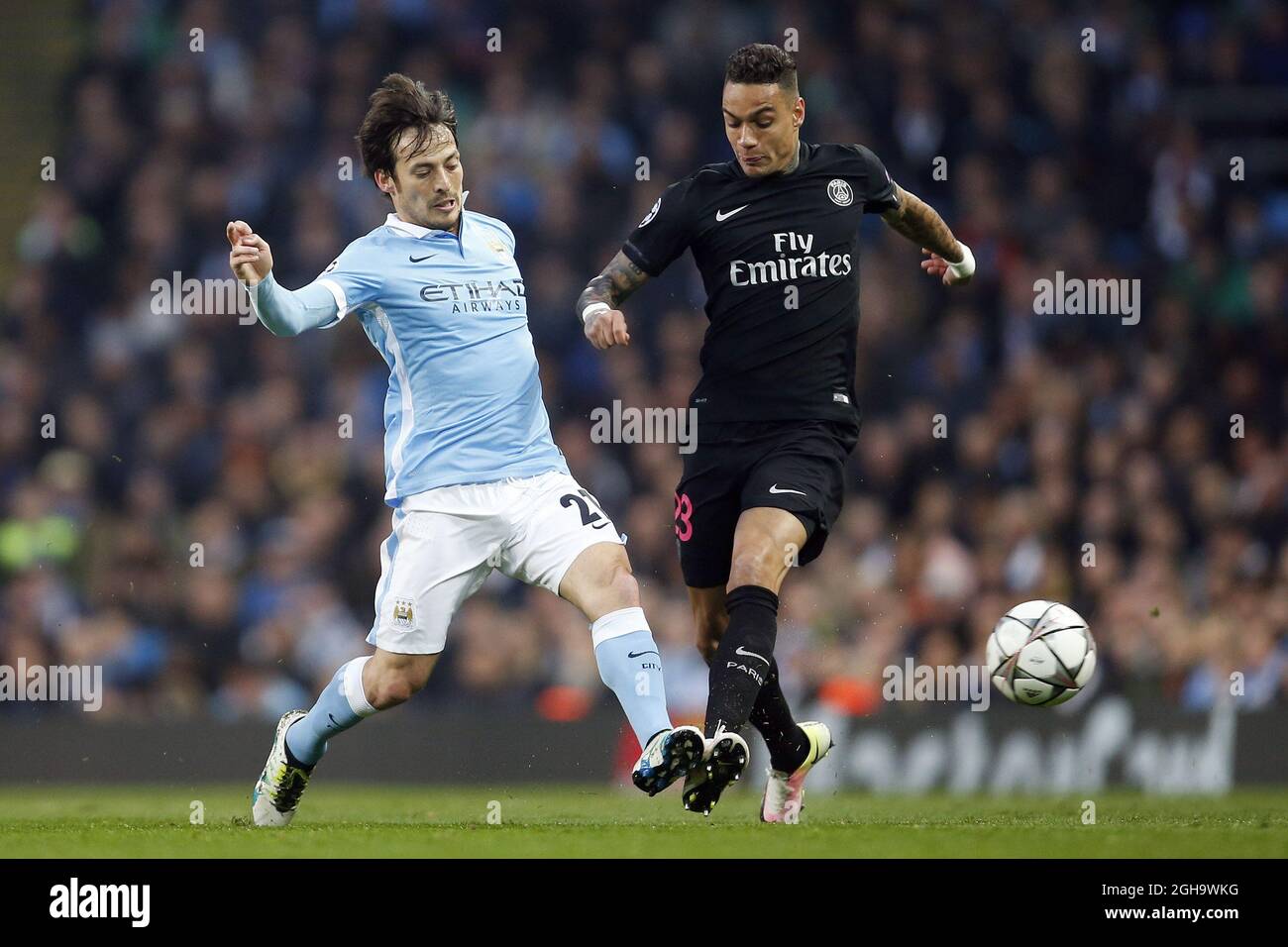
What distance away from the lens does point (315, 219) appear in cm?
1141

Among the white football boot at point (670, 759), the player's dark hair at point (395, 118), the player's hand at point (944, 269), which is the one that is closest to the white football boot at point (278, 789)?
the white football boot at point (670, 759)

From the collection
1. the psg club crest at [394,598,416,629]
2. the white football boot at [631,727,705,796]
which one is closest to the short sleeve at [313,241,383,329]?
the psg club crest at [394,598,416,629]

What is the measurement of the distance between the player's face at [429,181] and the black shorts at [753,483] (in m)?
1.23

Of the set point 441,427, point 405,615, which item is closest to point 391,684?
point 405,615

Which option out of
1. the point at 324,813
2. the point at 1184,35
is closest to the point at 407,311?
the point at 324,813

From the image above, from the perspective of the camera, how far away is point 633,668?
609 cm

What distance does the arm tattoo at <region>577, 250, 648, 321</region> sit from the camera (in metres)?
6.32

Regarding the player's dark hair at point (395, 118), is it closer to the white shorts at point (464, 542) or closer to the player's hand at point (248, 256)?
the player's hand at point (248, 256)

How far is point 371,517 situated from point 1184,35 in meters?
6.75

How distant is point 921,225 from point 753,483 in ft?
4.57

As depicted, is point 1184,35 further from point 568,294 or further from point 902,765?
point 902,765

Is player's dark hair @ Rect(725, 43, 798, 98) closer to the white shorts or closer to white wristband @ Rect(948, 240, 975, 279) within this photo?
white wristband @ Rect(948, 240, 975, 279)

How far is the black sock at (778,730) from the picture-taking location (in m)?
6.86

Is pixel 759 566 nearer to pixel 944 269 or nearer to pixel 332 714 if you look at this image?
pixel 332 714
